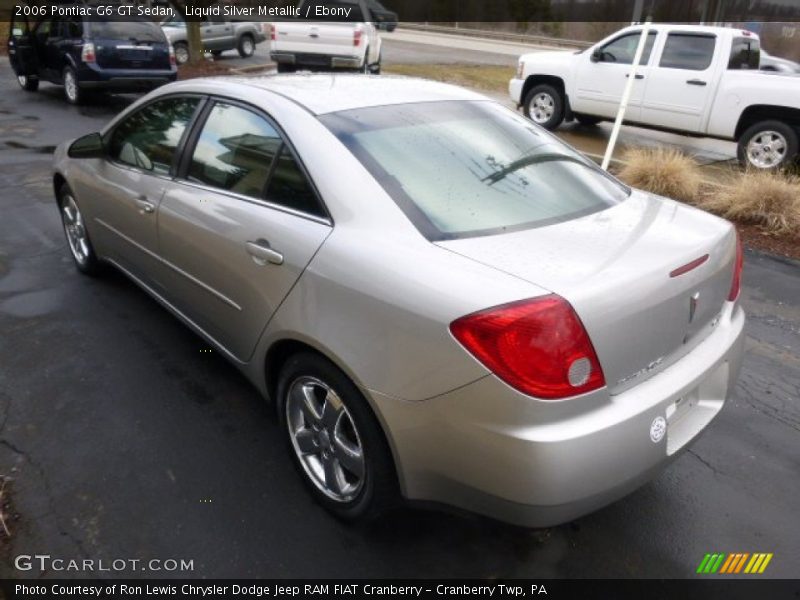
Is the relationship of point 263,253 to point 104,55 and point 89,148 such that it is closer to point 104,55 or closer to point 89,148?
point 89,148

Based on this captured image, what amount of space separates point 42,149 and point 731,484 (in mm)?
9352

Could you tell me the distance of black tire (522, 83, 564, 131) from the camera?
35.8ft

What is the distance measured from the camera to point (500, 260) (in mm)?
2066

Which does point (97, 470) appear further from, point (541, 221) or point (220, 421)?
point (541, 221)

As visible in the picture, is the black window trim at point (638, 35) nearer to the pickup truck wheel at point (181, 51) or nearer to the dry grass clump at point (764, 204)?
the dry grass clump at point (764, 204)

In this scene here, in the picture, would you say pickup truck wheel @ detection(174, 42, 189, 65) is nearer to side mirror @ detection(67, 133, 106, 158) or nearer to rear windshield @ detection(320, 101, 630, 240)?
side mirror @ detection(67, 133, 106, 158)

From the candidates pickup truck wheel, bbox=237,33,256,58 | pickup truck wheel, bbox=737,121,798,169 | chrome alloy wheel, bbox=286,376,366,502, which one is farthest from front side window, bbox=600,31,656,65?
pickup truck wheel, bbox=237,33,256,58

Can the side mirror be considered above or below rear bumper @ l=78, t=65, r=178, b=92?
above

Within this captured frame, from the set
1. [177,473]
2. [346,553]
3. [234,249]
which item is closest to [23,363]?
[177,473]

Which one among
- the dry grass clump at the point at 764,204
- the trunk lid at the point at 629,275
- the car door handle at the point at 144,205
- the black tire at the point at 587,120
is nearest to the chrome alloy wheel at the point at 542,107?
the black tire at the point at 587,120

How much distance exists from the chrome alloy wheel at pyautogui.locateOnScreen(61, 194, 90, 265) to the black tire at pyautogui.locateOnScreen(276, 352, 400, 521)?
275cm

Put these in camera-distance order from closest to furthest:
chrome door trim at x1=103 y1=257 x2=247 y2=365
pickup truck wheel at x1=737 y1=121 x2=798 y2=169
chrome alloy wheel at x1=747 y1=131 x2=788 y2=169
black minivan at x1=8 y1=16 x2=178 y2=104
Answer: chrome door trim at x1=103 y1=257 x2=247 y2=365, pickup truck wheel at x1=737 y1=121 x2=798 y2=169, chrome alloy wheel at x1=747 y1=131 x2=788 y2=169, black minivan at x1=8 y1=16 x2=178 y2=104

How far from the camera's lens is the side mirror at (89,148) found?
4039 millimetres

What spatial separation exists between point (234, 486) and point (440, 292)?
1395 mm
